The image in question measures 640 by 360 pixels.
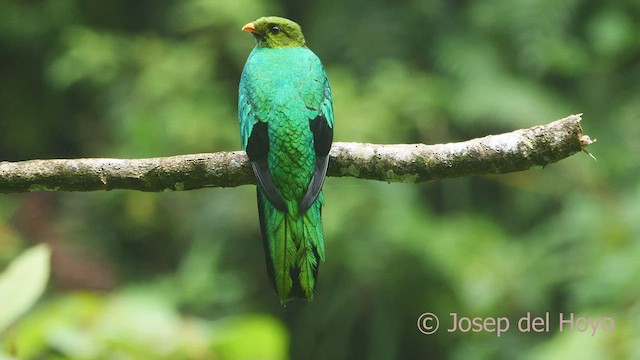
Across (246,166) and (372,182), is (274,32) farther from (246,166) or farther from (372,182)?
(372,182)

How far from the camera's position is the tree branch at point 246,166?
2.46 m

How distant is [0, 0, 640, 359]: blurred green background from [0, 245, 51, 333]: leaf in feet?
8.81

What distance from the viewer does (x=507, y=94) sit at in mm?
5320

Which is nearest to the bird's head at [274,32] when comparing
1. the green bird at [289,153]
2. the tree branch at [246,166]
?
the green bird at [289,153]

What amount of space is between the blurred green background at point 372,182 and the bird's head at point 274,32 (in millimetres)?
1904

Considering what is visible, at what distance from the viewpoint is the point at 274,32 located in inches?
121

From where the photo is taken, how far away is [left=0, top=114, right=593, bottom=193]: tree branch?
2461mm

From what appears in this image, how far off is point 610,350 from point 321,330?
80.5 inches

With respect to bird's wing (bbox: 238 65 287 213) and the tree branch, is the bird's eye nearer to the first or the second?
bird's wing (bbox: 238 65 287 213)

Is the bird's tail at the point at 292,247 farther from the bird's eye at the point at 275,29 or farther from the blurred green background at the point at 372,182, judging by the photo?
the blurred green background at the point at 372,182

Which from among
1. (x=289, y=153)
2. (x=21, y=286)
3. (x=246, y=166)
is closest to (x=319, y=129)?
(x=289, y=153)

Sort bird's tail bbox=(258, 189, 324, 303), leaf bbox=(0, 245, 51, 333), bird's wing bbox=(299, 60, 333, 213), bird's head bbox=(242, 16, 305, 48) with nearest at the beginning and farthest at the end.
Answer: leaf bbox=(0, 245, 51, 333) < bird's tail bbox=(258, 189, 324, 303) < bird's wing bbox=(299, 60, 333, 213) < bird's head bbox=(242, 16, 305, 48)

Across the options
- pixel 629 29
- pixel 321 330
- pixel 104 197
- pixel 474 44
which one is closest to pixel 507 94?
pixel 474 44

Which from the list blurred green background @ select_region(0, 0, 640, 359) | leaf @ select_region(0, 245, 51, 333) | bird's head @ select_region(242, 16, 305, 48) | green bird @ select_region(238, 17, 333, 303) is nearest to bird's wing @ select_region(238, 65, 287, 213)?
green bird @ select_region(238, 17, 333, 303)
